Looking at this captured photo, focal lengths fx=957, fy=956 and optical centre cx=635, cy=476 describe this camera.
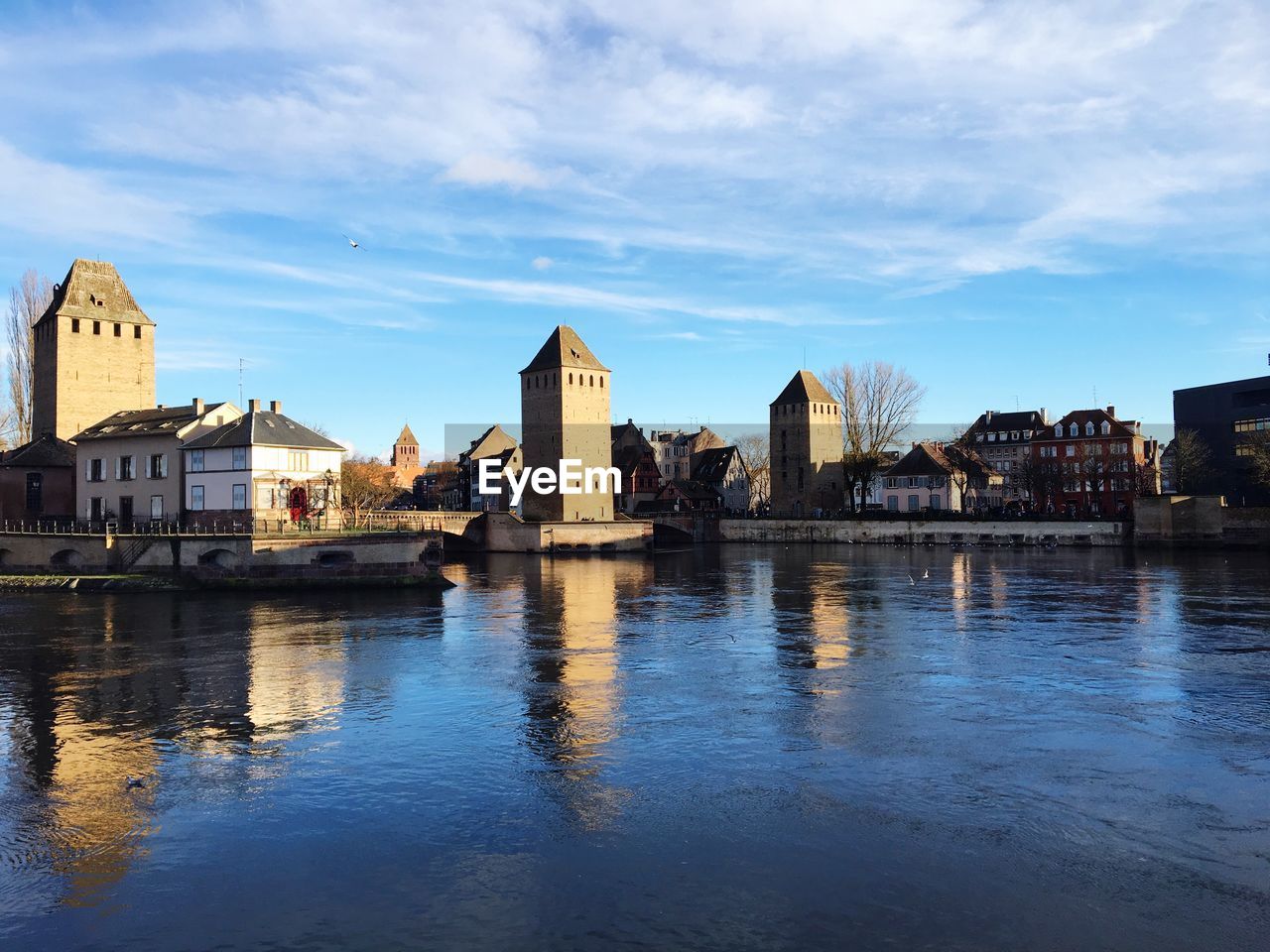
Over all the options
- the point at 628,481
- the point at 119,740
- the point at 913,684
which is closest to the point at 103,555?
the point at 119,740

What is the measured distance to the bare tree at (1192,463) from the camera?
248ft

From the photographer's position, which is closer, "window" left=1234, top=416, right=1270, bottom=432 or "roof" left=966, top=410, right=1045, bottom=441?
"window" left=1234, top=416, right=1270, bottom=432

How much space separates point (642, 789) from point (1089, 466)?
272ft

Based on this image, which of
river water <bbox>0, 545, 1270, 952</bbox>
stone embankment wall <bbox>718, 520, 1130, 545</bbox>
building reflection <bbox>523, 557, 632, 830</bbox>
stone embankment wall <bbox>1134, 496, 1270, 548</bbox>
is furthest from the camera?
stone embankment wall <bbox>718, 520, 1130, 545</bbox>

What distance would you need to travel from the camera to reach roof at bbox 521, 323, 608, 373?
75938 millimetres

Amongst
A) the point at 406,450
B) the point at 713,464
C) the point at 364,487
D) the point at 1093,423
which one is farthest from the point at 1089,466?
the point at 406,450

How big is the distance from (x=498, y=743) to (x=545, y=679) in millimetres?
5430

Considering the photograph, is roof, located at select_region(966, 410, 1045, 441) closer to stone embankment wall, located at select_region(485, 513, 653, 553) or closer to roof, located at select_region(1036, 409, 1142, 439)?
roof, located at select_region(1036, 409, 1142, 439)

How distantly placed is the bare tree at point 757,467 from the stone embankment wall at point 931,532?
15.5 metres

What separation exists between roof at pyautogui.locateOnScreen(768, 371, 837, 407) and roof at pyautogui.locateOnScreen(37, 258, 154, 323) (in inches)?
2204

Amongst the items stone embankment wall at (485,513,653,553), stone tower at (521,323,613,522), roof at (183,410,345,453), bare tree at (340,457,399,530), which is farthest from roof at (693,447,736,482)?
roof at (183,410,345,453)

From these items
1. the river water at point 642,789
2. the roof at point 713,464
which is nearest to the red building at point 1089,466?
the roof at point 713,464

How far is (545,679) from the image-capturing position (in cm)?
2138

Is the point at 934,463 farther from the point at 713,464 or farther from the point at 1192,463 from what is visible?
the point at 713,464
